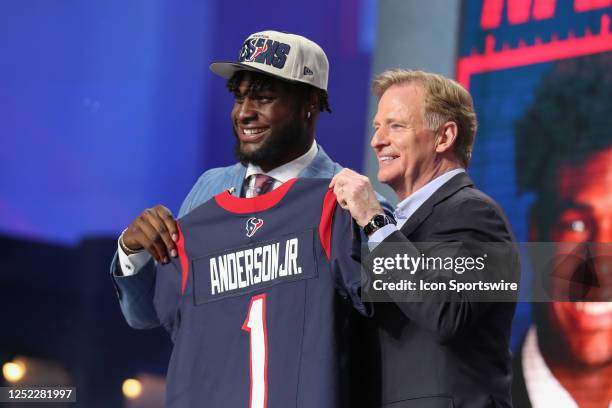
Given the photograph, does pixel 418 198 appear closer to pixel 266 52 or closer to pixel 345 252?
pixel 345 252

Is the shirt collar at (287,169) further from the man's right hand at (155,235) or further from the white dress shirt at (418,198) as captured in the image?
the white dress shirt at (418,198)

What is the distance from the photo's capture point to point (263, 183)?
1974 millimetres

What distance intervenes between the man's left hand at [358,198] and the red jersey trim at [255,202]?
0.18m

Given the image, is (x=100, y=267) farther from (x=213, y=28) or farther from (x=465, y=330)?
(x=465, y=330)

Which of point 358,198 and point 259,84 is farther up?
point 259,84

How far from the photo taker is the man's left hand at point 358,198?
1.52 meters

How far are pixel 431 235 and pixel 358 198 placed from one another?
139 mm

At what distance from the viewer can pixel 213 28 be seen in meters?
3.21

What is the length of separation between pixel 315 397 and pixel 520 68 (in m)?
1.64

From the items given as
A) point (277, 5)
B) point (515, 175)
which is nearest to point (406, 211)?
point (515, 175)

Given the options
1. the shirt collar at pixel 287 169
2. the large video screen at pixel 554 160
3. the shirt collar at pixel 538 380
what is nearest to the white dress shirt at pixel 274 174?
the shirt collar at pixel 287 169

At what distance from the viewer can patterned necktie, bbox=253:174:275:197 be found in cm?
196

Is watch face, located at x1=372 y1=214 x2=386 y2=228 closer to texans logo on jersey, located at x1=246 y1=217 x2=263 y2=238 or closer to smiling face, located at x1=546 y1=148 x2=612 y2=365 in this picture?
texans logo on jersey, located at x1=246 y1=217 x2=263 y2=238

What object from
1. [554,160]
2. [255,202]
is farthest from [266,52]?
[554,160]
